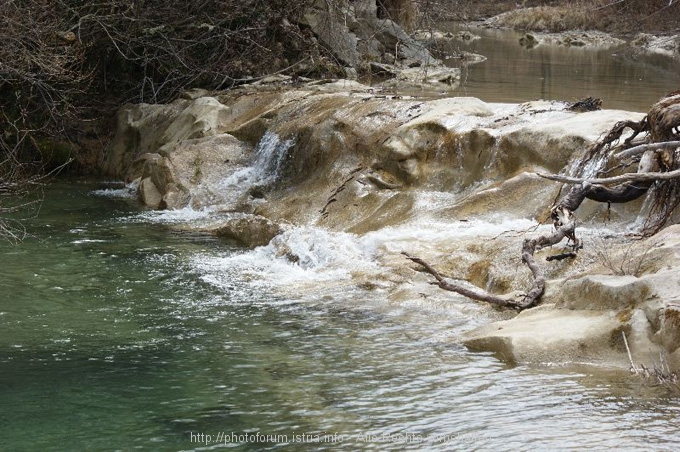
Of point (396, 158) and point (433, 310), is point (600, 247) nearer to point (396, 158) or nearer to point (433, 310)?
point (433, 310)

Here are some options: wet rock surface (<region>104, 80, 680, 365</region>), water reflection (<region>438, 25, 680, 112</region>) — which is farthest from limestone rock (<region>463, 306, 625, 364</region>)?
water reflection (<region>438, 25, 680, 112</region>)

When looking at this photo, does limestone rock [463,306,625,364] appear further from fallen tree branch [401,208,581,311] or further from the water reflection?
the water reflection

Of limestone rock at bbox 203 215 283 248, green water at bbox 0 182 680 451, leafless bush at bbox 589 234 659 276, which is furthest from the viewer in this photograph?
limestone rock at bbox 203 215 283 248

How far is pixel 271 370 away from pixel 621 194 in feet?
11.8

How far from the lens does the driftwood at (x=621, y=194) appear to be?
750 cm

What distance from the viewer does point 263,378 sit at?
6387mm

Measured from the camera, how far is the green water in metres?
5.34

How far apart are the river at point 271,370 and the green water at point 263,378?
2 cm

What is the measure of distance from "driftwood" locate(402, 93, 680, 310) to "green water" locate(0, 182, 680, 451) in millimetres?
447

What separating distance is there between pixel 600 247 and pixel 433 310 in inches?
58.1

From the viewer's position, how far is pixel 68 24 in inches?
569

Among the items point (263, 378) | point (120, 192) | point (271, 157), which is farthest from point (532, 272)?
point (120, 192)

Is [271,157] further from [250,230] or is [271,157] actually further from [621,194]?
[621,194]

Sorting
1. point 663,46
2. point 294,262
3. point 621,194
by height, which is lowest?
point 294,262
